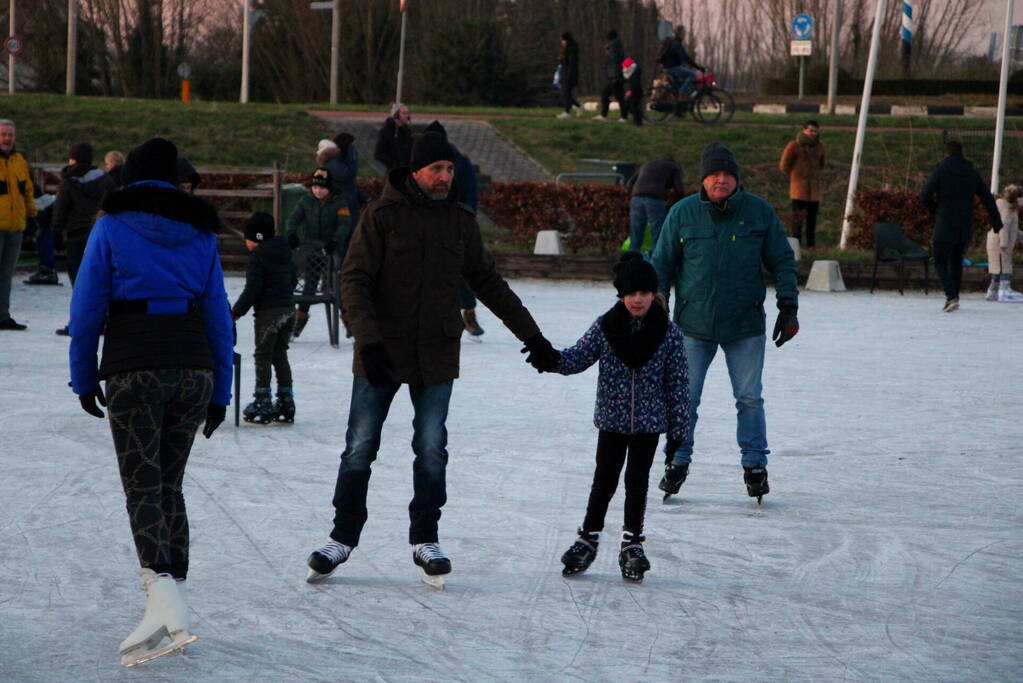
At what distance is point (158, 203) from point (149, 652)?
1.34 metres

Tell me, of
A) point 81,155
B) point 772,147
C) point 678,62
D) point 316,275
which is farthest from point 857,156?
point 81,155

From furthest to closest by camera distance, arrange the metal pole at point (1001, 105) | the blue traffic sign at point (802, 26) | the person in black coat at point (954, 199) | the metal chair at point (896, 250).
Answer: the blue traffic sign at point (802, 26)
the metal pole at point (1001, 105)
the metal chair at point (896, 250)
the person in black coat at point (954, 199)

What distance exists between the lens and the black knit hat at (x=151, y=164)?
4547 millimetres

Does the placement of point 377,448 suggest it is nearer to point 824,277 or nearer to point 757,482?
point 757,482

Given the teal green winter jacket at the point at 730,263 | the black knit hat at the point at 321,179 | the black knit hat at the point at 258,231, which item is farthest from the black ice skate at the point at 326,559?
the black knit hat at the point at 321,179

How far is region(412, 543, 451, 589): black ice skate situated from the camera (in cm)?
525

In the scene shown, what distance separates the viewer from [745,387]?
6.92m

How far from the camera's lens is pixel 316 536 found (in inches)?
238

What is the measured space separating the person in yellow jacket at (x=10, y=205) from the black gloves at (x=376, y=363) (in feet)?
26.3

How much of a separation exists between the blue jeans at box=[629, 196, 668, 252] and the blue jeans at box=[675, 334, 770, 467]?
25.4ft

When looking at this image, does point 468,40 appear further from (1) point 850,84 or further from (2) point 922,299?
(2) point 922,299

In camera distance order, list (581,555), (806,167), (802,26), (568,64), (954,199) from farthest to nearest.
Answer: (802,26) → (568,64) → (806,167) → (954,199) → (581,555)

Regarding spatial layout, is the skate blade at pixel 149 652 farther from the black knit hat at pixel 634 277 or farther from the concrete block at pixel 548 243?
the concrete block at pixel 548 243

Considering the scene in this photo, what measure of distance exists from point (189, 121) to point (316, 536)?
988 inches
